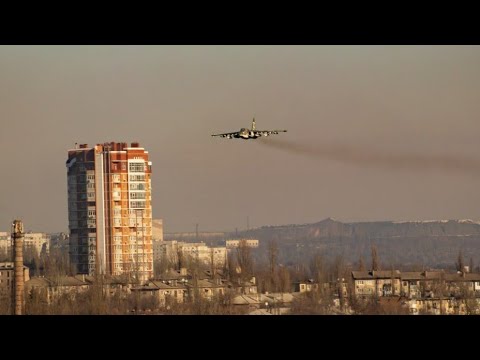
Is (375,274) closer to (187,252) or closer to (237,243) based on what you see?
(237,243)

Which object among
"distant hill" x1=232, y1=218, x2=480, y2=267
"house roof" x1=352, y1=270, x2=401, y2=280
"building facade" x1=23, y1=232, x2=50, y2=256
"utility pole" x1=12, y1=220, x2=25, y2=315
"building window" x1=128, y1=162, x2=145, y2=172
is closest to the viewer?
"utility pole" x1=12, y1=220, x2=25, y2=315

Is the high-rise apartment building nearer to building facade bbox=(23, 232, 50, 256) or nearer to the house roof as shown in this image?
building facade bbox=(23, 232, 50, 256)

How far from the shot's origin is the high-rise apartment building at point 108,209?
50.2 meters

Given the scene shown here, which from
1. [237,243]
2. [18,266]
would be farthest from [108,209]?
[18,266]

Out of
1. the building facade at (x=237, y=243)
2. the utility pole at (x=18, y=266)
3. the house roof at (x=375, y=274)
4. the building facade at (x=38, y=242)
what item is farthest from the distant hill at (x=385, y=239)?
the utility pole at (x=18, y=266)

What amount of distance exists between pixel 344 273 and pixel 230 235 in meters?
17.0

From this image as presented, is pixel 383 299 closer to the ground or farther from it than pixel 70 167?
closer to the ground

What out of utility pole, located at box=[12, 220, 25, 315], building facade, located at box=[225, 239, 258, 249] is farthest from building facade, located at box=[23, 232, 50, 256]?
utility pole, located at box=[12, 220, 25, 315]

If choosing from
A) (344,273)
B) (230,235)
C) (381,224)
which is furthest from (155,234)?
(344,273)

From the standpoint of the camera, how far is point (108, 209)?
5050 centimetres

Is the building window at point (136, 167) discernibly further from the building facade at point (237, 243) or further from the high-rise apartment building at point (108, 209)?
the building facade at point (237, 243)

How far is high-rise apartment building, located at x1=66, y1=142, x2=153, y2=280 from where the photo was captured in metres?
50.2
